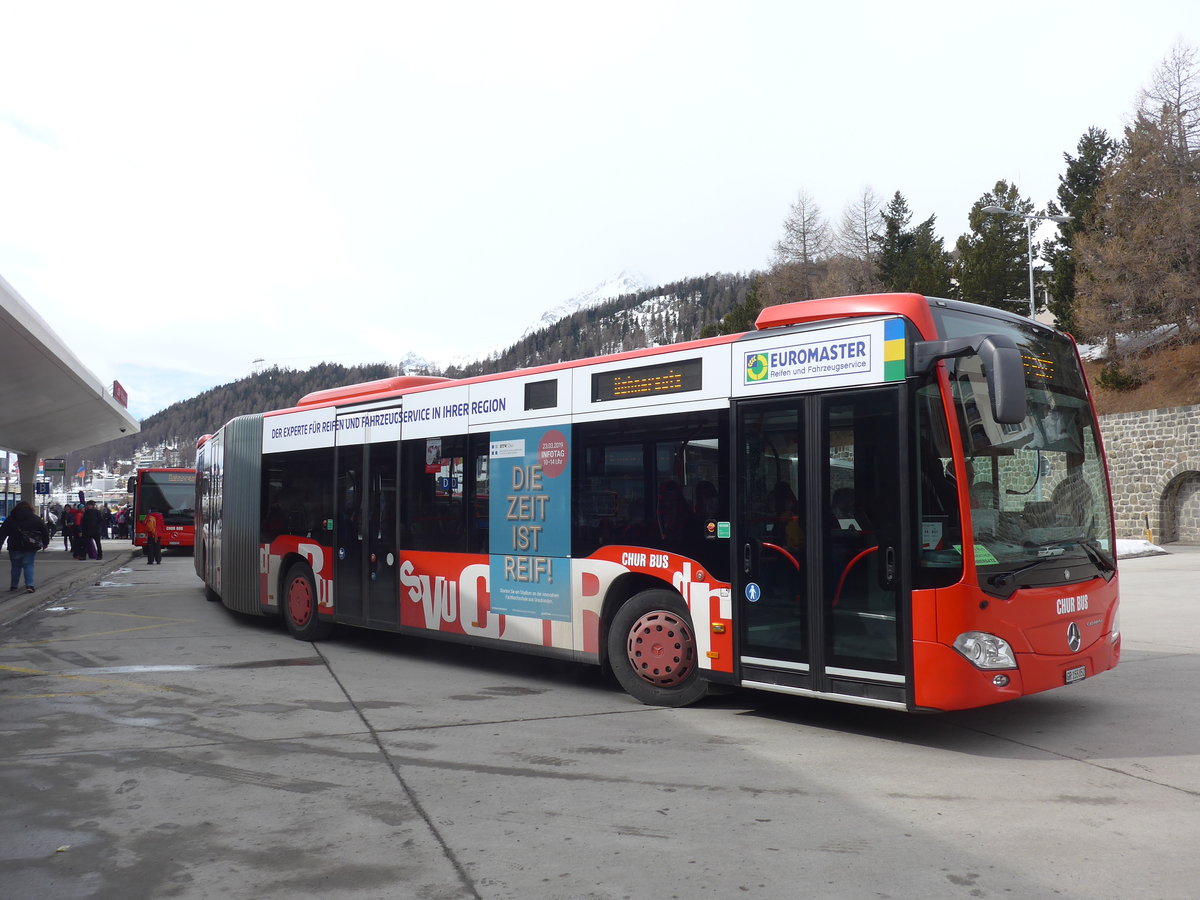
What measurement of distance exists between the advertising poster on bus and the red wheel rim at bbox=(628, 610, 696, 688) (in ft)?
2.79

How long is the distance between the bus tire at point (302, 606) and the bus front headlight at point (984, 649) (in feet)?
25.8

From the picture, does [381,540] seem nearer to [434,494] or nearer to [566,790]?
[434,494]

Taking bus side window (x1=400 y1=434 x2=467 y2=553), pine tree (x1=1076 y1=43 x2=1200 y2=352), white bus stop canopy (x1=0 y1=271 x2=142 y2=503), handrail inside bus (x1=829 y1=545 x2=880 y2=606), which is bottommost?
handrail inside bus (x1=829 y1=545 x2=880 y2=606)

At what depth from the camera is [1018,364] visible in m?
5.78

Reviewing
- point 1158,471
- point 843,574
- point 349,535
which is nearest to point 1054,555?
point 843,574

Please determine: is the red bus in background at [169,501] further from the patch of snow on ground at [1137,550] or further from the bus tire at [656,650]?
the bus tire at [656,650]

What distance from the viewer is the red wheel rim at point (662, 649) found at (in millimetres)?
7605

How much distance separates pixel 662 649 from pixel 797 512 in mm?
1662

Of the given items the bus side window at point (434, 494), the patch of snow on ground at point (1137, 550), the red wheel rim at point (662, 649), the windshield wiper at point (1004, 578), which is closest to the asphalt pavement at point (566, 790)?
the red wheel rim at point (662, 649)

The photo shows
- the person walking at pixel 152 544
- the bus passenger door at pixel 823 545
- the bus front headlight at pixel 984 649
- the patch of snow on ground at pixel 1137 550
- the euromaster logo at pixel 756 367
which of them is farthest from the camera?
the person walking at pixel 152 544

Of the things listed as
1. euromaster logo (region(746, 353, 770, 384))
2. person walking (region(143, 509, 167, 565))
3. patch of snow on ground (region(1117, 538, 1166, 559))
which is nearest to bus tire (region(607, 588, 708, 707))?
euromaster logo (region(746, 353, 770, 384))

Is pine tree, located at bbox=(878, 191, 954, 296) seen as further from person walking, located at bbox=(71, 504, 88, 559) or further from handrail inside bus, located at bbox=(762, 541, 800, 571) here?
handrail inside bus, located at bbox=(762, 541, 800, 571)

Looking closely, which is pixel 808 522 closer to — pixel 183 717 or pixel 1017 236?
pixel 183 717

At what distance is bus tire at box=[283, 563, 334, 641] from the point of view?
11906 mm
